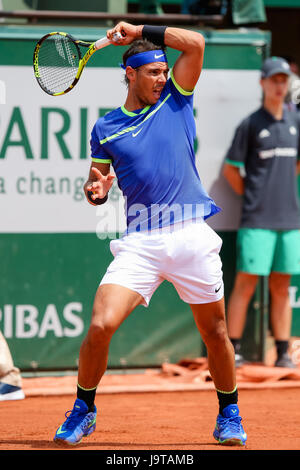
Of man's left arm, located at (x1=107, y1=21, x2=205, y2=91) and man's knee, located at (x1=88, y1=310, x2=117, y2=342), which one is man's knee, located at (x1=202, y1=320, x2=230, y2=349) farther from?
man's left arm, located at (x1=107, y1=21, x2=205, y2=91)

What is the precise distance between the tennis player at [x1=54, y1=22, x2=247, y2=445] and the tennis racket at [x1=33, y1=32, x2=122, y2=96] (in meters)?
0.31

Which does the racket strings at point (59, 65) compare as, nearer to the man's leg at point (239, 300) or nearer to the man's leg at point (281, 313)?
the man's leg at point (239, 300)

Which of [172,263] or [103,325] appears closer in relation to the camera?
[103,325]

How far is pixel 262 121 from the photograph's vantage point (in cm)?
693

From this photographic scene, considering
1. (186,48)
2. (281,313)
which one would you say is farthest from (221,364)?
(281,313)

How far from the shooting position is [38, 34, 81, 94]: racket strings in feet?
15.2

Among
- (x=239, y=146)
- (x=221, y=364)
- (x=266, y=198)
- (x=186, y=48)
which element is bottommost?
(x=221, y=364)

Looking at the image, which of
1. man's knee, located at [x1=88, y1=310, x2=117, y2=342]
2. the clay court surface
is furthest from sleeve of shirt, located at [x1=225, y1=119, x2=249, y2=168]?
man's knee, located at [x1=88, y1=310, x2=117, y2=342]

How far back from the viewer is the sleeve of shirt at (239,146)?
22.6 feet

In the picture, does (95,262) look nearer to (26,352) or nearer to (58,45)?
(26,352)

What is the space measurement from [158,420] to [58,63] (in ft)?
7.40

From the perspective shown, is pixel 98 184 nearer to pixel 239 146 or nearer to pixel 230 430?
pixel 230 430

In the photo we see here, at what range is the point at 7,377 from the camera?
20.1 feet
